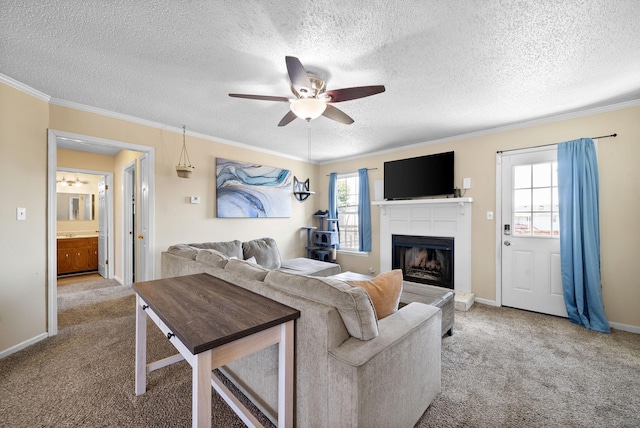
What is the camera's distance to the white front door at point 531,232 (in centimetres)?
322

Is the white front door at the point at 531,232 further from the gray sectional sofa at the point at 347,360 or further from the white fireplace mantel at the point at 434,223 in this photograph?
the gray sectional sofa at the point at 347,360

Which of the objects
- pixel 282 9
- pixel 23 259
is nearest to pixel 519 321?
pixel 282 9

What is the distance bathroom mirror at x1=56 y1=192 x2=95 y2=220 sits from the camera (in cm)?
545

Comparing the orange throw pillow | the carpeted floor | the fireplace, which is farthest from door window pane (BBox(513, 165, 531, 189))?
the orange throw pillow

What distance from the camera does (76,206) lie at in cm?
565

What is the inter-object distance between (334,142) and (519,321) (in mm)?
3493

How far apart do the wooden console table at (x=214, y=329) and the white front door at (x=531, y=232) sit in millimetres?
3499

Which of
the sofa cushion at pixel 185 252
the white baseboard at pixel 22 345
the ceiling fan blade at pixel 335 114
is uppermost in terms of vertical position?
the ceiling fan blade at pixel 335 114

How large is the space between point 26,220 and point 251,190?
8.70ft

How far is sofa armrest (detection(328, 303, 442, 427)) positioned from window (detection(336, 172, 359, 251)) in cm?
369

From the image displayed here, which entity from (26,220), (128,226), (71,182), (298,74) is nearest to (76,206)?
(71,182)

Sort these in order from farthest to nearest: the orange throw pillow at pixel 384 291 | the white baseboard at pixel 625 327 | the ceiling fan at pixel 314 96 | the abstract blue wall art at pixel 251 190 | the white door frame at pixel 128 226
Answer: the white door frame at pixel 128 226
the abstract blue wall art at pixel 251 190
the white baseboard at pixel 625 327
the ceiling fan at pixel 314 96
the orange throw pillow at pixel 384 291

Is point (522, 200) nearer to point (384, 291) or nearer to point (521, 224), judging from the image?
point (521, 224)

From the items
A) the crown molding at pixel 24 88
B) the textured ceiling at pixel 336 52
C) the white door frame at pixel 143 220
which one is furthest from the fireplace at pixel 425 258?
the crown molding at pixel 24 88
